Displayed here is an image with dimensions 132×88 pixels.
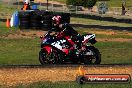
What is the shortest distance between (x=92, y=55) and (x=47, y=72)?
7.65 ft

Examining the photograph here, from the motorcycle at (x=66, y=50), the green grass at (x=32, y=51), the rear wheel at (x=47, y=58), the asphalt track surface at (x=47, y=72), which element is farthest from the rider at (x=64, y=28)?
the green grass at (x=32, y=51)

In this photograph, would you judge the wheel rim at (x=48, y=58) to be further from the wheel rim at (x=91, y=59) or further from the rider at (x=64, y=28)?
the wheel rim at (x=91, y=59)

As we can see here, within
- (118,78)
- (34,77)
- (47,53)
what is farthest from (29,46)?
(118,78)

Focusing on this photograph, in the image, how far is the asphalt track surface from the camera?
1381 cm

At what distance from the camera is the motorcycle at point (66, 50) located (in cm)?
1645

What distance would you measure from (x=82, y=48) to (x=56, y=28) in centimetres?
126

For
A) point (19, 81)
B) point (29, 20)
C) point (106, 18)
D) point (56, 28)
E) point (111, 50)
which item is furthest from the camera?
point (106, 18)

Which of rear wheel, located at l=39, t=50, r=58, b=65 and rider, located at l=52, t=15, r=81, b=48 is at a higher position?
rider, located at l=52, t=15, r=81, b=48

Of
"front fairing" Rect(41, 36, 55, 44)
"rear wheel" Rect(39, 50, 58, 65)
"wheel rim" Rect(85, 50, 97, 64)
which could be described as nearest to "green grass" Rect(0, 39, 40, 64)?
"rear wheel" Rect(39, 50, 58, 65)

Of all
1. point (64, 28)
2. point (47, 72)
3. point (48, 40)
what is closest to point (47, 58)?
point (48, 40)

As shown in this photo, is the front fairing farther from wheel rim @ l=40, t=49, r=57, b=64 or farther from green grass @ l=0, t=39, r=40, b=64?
green grass @ l=0, t=39, r=40, b=64

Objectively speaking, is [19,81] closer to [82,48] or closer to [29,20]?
[82,48]

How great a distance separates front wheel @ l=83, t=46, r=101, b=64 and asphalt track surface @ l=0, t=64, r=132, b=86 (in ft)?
2.05

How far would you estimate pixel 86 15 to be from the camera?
53438mm
